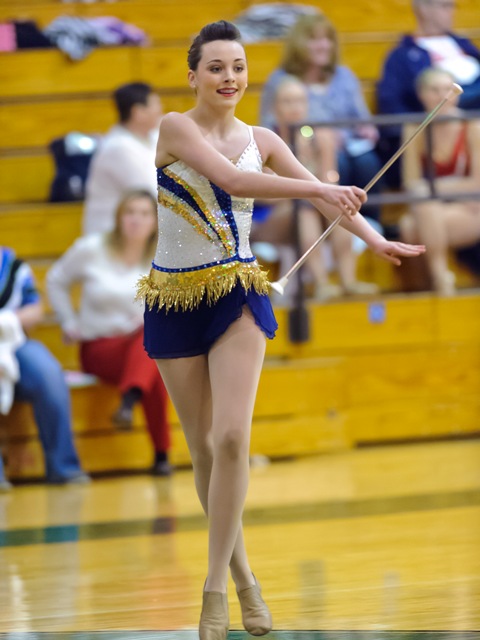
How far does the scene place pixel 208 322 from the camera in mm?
3107

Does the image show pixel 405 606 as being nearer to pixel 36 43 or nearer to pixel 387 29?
pixel 36 43

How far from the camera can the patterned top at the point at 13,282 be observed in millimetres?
6125

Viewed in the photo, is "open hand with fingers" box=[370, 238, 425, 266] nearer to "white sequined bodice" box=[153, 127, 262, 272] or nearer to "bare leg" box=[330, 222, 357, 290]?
"white sequined bodice" box=[153, 127, 262, 272]

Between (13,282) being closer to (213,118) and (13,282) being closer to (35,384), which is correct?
(35,384)

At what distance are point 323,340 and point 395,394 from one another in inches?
19.0

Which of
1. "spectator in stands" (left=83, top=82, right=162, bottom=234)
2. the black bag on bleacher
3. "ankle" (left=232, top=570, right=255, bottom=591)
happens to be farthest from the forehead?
the black bag on bleacher

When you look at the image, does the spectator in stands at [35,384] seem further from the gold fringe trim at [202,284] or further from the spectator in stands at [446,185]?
the gold fringe trim at [202,284]

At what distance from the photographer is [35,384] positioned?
6.06 metres

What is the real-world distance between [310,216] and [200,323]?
11.6 ft

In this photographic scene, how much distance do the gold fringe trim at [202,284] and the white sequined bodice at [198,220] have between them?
0.02 meters

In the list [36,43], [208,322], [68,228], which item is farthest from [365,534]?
[36,43]

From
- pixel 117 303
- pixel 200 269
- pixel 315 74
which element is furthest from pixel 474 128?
pixel 200 269

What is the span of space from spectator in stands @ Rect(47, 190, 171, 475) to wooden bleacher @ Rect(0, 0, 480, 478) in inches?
7.0

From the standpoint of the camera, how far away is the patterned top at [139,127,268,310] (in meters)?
3.10
